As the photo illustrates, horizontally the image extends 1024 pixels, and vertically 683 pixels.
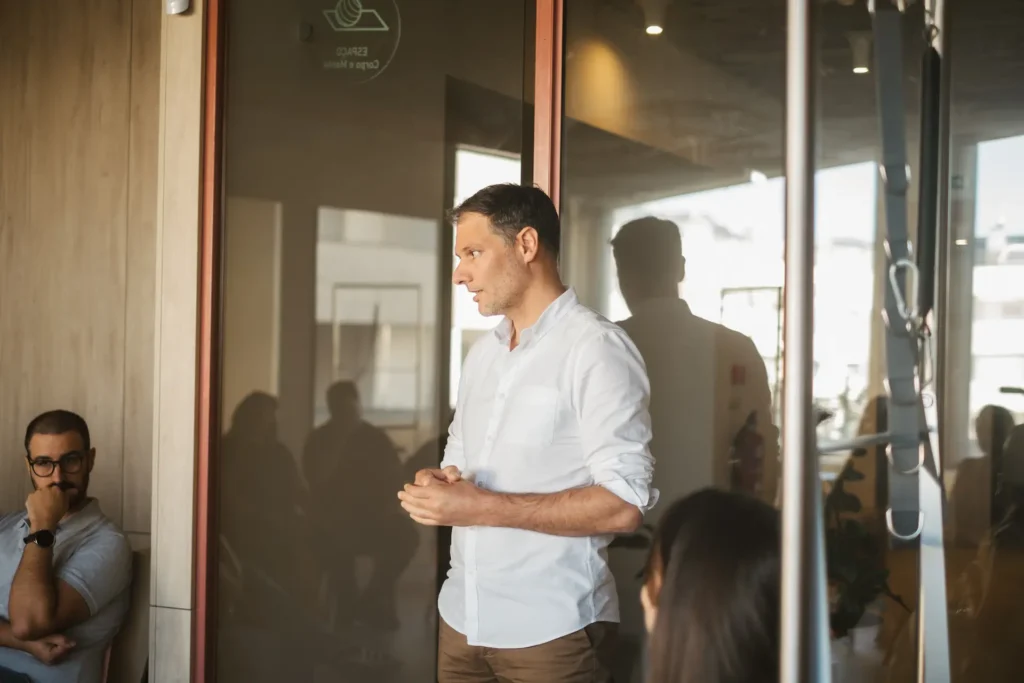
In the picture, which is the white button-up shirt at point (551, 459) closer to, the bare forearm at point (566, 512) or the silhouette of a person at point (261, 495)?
the bare forearm at point (566, 512)

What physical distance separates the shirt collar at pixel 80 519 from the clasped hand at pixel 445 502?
1415mm

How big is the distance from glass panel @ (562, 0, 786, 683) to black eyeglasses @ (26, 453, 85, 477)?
5.15 ft

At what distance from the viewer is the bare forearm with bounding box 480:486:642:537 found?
1841mm

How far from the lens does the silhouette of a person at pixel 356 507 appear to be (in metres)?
2.73

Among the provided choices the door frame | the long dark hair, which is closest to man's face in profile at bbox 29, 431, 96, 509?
the door frame

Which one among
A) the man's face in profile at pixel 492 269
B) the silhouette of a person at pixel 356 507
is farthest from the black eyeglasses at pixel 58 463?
the man's face in profile at pixel 492 269

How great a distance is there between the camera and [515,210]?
204 centimetres

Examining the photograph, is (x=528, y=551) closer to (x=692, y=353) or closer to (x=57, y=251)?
(x=692, y=353)

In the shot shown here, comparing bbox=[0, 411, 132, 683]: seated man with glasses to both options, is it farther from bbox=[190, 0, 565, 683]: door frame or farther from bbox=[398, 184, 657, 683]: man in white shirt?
bbox=[398, 184, 657, 683]: man in white shirt

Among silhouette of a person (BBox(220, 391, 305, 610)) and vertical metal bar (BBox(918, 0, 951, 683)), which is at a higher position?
vertical metal bar (BBox(918, 0, 951, 683))

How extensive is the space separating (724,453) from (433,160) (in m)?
1.09

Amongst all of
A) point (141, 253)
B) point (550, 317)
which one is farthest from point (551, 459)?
point (141, 253)

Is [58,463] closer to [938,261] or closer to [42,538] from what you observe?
[42,538]

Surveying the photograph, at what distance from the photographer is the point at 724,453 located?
2.35 m
